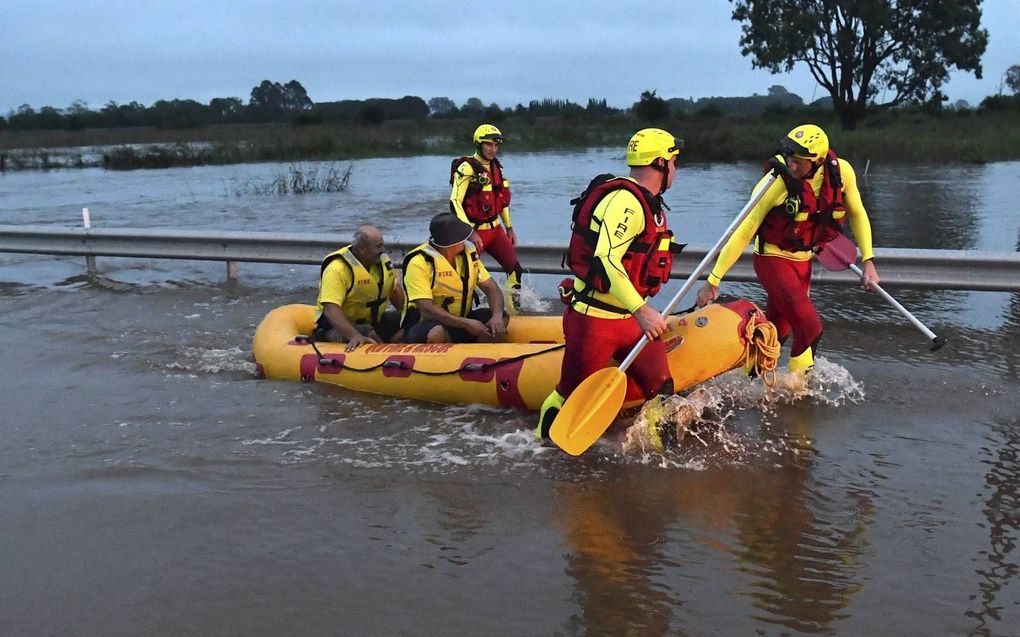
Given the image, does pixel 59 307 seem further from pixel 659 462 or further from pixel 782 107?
pixel 782 107

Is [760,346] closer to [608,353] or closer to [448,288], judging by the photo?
[608,353]

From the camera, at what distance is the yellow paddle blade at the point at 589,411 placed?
16.8ft

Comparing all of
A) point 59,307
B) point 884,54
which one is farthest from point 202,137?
point 59,307

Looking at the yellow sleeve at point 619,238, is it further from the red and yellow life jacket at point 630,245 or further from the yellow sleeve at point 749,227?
the yellow sleeve at point 749,227

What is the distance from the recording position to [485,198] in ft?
30.1

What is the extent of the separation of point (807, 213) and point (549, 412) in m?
2.04

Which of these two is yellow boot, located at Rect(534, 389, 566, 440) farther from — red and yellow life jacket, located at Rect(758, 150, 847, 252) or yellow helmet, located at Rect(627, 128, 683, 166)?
red and yellow life jacket, located at Rect(758, 150, 847, 252)

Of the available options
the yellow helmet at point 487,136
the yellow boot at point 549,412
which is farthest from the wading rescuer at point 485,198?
the yellow boot at point 549,412

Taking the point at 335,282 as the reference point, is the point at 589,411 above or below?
below

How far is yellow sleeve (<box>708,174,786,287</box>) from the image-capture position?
5953mm

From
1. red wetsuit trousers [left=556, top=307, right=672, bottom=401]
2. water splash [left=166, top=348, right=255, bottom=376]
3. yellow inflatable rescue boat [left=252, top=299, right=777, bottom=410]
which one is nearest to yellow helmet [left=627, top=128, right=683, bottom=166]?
red wetsuit trousers [left=556, top=307, right=672, bottom=401]

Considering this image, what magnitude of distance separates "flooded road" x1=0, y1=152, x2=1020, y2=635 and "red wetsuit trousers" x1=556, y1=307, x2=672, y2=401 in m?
0.41

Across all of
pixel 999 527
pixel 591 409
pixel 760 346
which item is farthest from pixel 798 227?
pixel 999 527

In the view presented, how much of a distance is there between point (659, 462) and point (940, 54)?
43897mm
